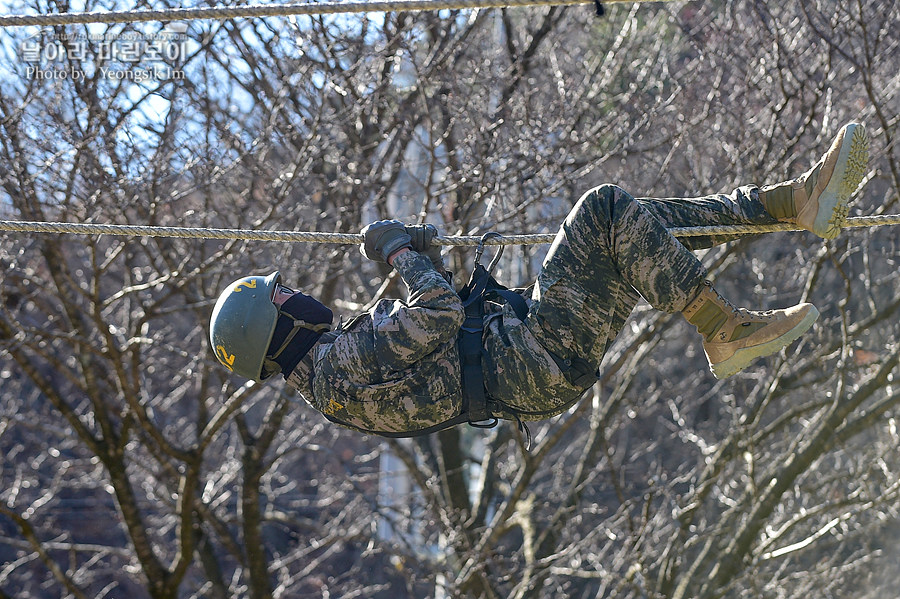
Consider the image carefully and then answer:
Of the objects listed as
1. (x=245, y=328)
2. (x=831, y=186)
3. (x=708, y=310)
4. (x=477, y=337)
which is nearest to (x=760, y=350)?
(x=708, y=310)

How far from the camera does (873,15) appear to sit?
6.85 m

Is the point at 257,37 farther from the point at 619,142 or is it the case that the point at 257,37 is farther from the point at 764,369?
the point at 764,369

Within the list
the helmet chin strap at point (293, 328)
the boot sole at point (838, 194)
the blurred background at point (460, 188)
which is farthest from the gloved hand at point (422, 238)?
the blurred background at point (460, 188)

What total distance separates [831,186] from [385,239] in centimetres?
172

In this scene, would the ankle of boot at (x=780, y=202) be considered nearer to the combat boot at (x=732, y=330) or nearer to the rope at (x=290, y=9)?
the combat boot at (x=732, y=330)

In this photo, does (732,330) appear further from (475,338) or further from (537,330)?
(475,338)

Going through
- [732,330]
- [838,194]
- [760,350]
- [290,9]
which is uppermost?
[290,9]

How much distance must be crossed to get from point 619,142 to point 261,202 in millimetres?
3171

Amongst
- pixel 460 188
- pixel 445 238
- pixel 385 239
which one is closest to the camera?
pixel 385 239

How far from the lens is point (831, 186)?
3.50 meters

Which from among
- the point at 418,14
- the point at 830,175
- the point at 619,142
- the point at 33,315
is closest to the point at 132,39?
the point at 418,14

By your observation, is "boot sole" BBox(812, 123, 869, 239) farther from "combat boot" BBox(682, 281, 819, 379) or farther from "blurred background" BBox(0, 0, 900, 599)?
"blurred background" BBox(0, 0, 900, 599)

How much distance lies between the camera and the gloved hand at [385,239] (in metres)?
3.66

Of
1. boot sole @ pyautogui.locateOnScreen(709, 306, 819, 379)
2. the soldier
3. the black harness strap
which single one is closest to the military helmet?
the soldier
